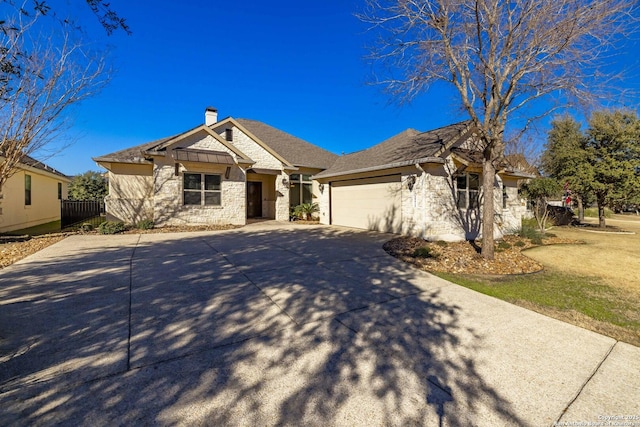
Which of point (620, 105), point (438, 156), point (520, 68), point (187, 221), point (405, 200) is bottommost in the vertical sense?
point (187, 221)

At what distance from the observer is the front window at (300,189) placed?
Result: 58.6ft

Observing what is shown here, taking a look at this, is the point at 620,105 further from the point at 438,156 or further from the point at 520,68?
the point at 438,156

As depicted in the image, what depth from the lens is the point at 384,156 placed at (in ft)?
42.1

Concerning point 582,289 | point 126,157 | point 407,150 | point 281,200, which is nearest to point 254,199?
point 281,200

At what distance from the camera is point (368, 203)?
520 inches

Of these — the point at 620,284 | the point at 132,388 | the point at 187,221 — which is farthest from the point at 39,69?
the point at 620,284

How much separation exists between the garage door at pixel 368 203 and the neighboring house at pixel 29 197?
13.3 metres

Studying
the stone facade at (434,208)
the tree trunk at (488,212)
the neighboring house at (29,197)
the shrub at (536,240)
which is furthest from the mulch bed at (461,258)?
the neighboring house at (29,197)

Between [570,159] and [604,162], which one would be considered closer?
[604,162]

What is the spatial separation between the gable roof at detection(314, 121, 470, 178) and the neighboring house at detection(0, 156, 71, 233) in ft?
45.1

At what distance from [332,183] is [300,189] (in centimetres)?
310

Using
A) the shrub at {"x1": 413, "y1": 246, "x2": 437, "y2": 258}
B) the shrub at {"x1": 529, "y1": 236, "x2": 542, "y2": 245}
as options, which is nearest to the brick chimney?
the shrub at {"x1": 413, "y1": 246, "x2": 437, "y2": 258}

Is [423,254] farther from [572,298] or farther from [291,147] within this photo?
[291,147]

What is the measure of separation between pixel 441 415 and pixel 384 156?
37.9ft
